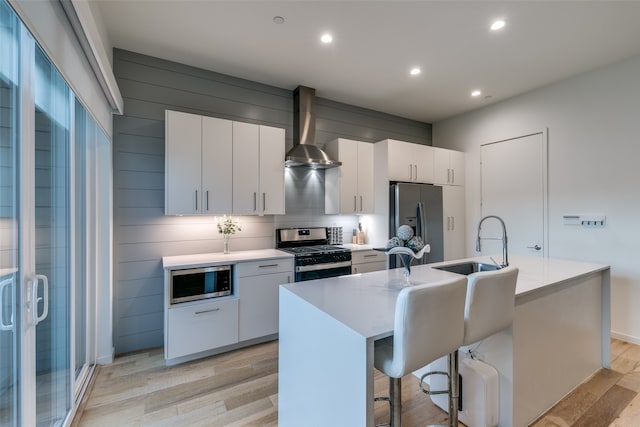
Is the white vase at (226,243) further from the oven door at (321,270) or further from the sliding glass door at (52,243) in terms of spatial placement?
the sliding glass door at (52,243)

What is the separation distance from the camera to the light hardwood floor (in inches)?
74.7

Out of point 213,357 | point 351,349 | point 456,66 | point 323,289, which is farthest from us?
point 456,66

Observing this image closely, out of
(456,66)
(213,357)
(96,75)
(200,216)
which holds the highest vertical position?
(456,66)

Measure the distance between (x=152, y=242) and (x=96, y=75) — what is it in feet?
5.25

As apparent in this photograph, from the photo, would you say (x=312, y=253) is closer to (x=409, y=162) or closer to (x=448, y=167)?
(x=409, y=162)

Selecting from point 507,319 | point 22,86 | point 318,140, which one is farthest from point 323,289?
point 318,140

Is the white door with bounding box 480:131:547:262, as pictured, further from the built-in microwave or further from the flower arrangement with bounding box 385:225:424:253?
the built-in microwave

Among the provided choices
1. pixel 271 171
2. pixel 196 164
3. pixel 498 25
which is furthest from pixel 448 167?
pixel 196 164

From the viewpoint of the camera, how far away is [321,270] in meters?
3.26

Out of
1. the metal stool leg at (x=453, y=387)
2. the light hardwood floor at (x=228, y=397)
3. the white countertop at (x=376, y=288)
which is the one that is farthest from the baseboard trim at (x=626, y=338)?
the metal stool leg at (x=453, y=387)

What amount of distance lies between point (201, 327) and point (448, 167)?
4.11 m

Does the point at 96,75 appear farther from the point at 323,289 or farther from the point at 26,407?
the point at 323,289

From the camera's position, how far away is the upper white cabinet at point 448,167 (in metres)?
4.35

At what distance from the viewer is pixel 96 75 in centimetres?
198
